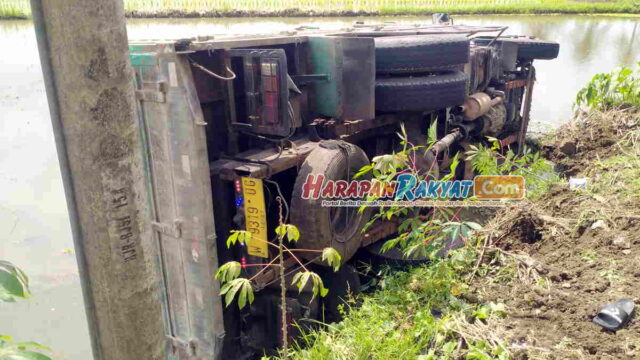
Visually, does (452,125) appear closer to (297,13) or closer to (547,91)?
(297,13)

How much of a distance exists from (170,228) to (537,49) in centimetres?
517

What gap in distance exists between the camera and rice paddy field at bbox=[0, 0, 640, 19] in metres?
6.55

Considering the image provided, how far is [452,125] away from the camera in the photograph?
513 centimetres

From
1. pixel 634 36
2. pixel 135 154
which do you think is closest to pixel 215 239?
pixel 135 154

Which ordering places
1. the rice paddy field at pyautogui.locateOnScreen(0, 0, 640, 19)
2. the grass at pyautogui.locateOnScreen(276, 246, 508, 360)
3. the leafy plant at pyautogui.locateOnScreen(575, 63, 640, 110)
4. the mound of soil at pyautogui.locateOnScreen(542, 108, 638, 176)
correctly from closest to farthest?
Answer: 1. the grass at pyautogui.locateOnScreen(276, 246, 508, 360)
2. the mound of soil at pyautogui.locateOnScreen(542, 108, 638, 176)
3. the leafy plant at pyautogui.locateOnScreen(575, 63, 640, 110)
4. the rice paddy field at pyautogui.locateOnScreen(0, 0, 640, 19)

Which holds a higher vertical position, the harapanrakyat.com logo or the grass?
the harapanrakyat.com logo

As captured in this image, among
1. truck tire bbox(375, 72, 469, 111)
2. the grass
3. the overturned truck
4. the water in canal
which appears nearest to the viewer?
the grass

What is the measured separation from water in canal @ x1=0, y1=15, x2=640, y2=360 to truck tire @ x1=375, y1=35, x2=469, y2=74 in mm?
991

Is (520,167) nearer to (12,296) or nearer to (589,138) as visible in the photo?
(589,138)

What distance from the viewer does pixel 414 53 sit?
4.02 metres

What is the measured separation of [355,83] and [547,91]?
657 centimetres

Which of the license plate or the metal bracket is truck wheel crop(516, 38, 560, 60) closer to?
the license plate

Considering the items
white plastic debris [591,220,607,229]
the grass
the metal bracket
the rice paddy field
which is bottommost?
the grass

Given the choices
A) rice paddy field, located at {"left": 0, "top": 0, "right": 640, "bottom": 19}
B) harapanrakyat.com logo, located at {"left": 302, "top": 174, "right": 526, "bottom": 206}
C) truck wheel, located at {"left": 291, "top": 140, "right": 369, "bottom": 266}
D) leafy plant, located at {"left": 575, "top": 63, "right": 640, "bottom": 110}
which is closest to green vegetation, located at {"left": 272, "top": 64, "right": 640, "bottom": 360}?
harapanrakyat.com logo, located at {"left": 302, "top": 174, "right": 526, "bottom": 206}
